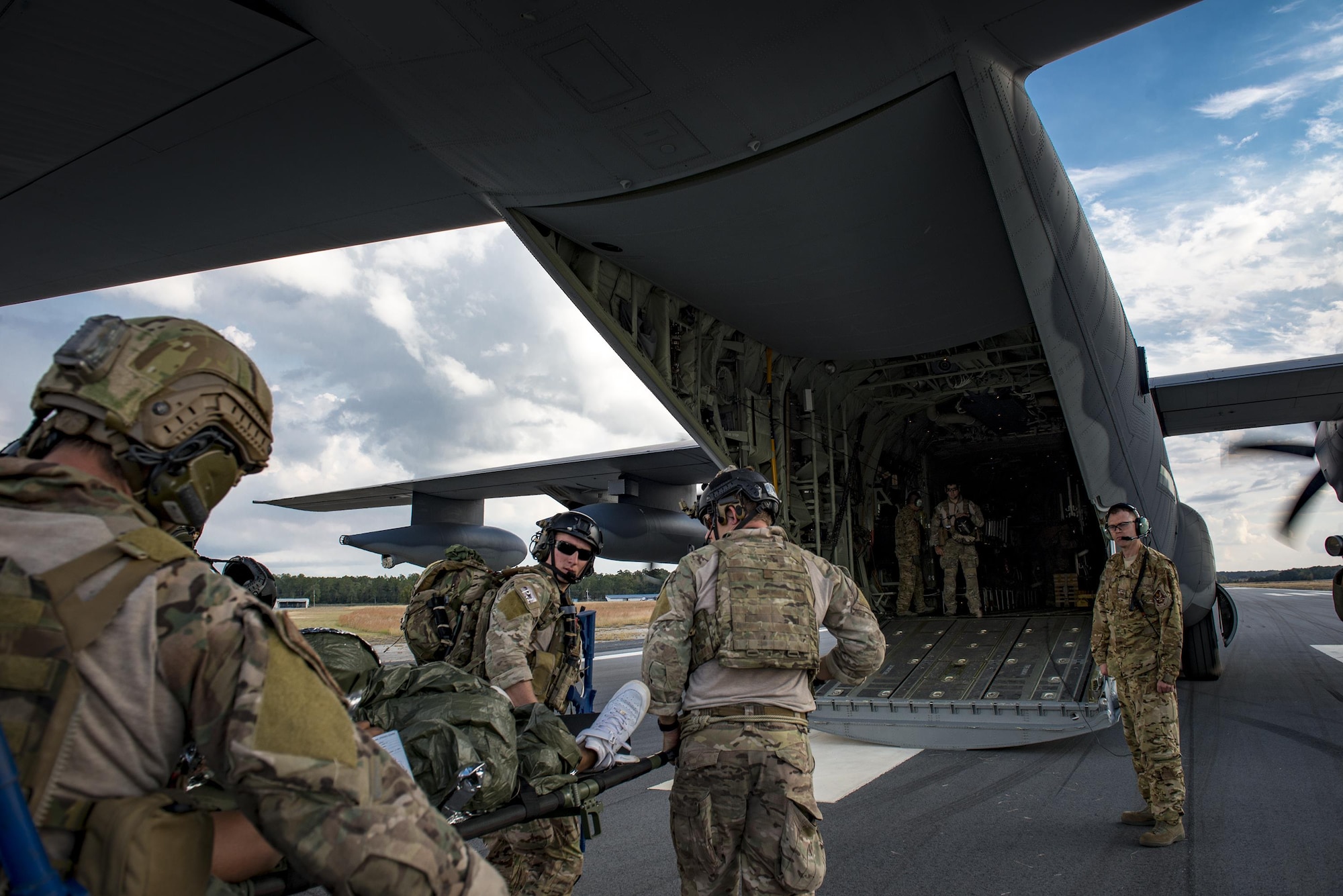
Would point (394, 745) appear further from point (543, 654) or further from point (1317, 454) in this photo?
point (1317, 454)

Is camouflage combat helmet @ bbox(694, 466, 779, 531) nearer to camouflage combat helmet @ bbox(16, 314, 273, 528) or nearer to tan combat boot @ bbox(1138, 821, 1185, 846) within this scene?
camouflage combat helmet @ bbox(16, 314, 273, 528)

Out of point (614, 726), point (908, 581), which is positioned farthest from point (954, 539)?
point (614, 726)

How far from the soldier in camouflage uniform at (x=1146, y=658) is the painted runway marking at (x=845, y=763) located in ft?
5.82

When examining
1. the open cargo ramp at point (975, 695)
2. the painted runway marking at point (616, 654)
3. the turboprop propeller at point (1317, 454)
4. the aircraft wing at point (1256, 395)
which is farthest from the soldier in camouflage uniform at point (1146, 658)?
the painted runway marking at point (616, 654)

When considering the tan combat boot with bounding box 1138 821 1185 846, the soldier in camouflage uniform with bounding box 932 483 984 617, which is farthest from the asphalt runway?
the soldier in camouflage uniform with bounding box 932 483 984 617

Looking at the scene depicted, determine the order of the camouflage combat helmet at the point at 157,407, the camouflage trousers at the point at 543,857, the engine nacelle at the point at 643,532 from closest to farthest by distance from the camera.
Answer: the camouflage combat helmet at the point at 157,407, the camouflage trousers at the point at 543,857, the engine nacelle at the point at 643,532

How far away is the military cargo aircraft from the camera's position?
3990mm

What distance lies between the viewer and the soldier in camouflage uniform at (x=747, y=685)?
271 cm

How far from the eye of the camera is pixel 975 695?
684 cm

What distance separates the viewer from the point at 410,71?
4094 mm

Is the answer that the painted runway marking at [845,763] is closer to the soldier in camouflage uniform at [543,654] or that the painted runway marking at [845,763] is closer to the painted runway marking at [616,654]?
the soldier in camouflage uniform at [543,654]

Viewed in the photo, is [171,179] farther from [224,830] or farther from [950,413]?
[950,413]

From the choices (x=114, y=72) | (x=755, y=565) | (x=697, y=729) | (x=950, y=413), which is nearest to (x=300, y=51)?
(x=114, y=72)

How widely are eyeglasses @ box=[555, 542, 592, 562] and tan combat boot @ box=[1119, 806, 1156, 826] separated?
367cm
